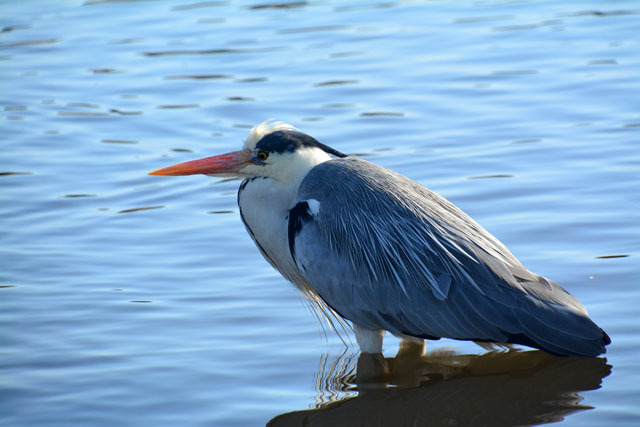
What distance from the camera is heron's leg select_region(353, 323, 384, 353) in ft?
18.5

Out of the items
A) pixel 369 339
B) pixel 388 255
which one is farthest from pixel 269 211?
pixel 369 339

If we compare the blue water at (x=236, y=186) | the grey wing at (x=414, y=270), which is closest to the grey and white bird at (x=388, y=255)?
the grey wing at (x=414, y=270)

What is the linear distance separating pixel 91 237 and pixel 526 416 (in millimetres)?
3992

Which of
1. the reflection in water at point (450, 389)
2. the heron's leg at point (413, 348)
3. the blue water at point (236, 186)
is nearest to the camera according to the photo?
the reflection in water at point (450, 389)

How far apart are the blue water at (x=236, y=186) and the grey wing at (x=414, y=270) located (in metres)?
0.33

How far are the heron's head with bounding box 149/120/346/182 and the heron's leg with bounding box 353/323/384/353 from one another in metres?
0.99

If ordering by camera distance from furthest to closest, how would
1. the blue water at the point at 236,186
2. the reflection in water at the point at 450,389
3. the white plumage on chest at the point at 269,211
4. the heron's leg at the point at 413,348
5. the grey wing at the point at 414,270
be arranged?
the white plumage on chest at the point at 269,211 → the heron's leg at the point at 413,348 → the blue water at the point at 236,186 → the grey wing at the point at 414,270 → the reflection in water at the point at 450,389

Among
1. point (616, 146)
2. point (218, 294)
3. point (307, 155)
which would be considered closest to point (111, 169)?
point (218, 294)

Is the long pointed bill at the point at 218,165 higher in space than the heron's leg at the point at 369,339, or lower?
higher

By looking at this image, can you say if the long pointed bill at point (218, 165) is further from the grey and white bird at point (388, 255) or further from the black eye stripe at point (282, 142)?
the black eye stripe at point (282, 142)

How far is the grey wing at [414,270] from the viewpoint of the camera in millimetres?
5152

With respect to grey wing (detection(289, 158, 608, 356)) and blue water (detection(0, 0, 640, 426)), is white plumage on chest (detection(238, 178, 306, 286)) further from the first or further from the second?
blue water (detection(0, 0, 640, 426))

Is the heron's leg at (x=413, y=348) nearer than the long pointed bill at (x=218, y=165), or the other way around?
the heron's leg at (x=413, y=348)

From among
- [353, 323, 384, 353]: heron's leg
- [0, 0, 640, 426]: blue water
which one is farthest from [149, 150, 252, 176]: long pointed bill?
[353, 323, 384, 353]: heron's leg
